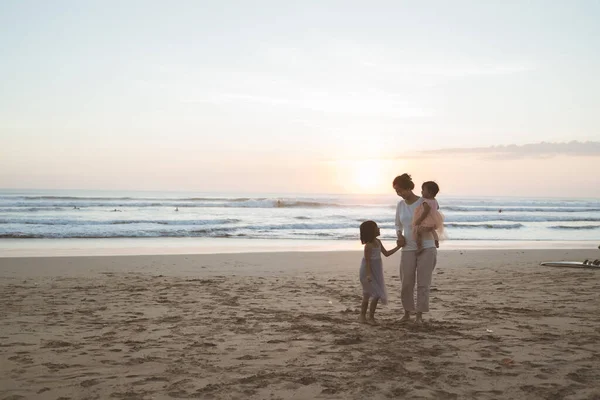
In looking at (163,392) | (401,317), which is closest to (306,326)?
(401,317)

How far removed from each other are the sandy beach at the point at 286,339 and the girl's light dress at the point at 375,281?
13.6 inches

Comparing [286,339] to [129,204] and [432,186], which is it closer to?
[432,186]

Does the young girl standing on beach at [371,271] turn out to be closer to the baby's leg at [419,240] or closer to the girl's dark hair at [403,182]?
the baby's leg at [419,240]

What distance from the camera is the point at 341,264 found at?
40.5ft

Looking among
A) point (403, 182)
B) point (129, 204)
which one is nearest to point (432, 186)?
point (403, 182)

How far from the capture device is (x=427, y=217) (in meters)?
5.96

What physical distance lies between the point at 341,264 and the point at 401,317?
5761mm

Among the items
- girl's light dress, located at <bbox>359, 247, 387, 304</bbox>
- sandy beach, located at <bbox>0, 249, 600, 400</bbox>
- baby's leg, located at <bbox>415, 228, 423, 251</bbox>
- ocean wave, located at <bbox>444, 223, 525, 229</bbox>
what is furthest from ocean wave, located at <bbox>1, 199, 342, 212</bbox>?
baby's leg, located at <bbox>415, 228, 423, 251</bbox>

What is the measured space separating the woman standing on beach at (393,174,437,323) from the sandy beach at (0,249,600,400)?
32cm

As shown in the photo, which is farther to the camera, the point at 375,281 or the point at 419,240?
the point at 375,281

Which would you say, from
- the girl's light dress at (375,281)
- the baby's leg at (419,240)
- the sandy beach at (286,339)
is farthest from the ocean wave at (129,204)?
the baby's leg at (419,240)

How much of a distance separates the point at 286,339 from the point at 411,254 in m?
1.78

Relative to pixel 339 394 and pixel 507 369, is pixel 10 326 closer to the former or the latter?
pixel 339 394

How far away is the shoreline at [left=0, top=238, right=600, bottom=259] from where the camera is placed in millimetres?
14980
